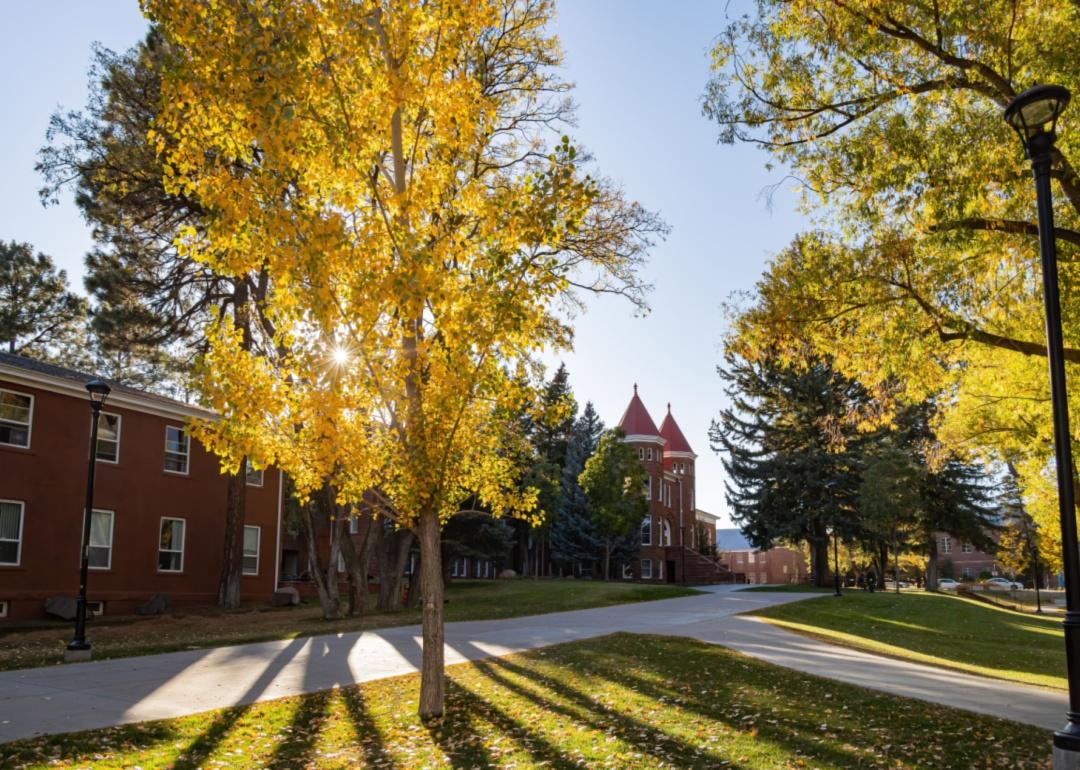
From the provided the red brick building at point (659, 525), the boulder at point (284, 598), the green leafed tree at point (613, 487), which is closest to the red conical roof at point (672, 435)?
the red brick building at point (659, 525)

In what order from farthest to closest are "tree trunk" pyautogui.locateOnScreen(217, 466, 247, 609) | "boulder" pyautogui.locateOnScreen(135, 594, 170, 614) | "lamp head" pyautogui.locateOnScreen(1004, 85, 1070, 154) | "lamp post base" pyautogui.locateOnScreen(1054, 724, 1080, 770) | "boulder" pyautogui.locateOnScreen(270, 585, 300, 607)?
1. "boulder" pyautogui.locateOnScreen(270, 585, 300, 607)
2. "tree trunk" pyautogui.locateOnScreen(217, 466, 247, 609)
3. "boulder" pyautogui.locateOnScreen(135, 594, 170, 614)
4. "lamp head" pyautogui.locateOnScreen(1004, 85, 1070, 154)
5. "lamp post base" pyautogui.locateOnScreen(1054, 724, 1080, 770)

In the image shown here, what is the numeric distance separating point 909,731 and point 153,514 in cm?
2269

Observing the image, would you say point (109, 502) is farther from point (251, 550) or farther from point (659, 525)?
point (659, 525)

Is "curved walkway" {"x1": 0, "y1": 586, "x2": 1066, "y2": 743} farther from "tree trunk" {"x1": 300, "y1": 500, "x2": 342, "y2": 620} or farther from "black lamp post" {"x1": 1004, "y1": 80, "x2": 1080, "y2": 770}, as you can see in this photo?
"tree trunk" {"x1": 300, "y1": 500, "x2": 342, "y2": 620}

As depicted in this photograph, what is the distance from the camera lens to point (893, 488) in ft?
124

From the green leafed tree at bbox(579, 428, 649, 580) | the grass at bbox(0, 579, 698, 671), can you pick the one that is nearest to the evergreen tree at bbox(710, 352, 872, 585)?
the green leafed tree at bbox(579, 428, 649, 580)

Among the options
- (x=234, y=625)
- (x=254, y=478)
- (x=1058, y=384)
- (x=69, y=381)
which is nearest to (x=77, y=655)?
(x=234, y=625)

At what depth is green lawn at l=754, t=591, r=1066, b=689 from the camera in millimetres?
15898

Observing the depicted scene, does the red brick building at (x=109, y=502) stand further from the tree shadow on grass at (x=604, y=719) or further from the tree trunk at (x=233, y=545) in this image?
the tree shadow on grass at (x=604, y=719)

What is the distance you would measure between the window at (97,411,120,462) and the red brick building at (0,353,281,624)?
3cm

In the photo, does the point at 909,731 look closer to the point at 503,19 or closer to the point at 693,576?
the point at 503,19

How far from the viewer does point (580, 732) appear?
26.9 ft

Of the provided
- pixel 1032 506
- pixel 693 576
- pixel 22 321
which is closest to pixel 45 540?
pixel 22 321

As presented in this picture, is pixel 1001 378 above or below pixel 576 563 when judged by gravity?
above
